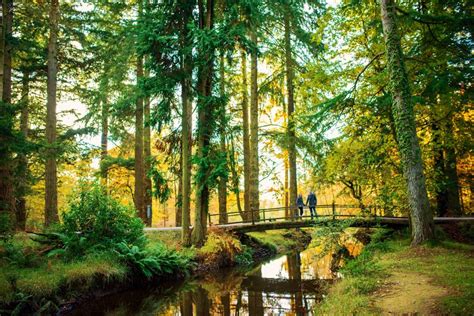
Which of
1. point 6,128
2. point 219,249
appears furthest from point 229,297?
point 6,128

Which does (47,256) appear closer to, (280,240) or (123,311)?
(123,311)

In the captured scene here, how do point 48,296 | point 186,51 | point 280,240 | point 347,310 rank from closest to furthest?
point 347,310 → point 48,296 → point 186,51 → point 280,240

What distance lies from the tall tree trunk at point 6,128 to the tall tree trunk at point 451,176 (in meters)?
13.5

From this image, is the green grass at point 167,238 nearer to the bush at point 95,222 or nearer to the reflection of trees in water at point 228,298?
the bush at point 95,222

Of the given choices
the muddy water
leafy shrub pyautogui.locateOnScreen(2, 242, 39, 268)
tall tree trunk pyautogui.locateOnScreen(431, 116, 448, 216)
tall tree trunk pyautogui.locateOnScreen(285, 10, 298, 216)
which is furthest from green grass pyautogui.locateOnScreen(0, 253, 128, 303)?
tall tree trunk pyautogui.locateOnScreen(431, 116, 448, 216)

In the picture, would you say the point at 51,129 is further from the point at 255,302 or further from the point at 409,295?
the point at 409,295

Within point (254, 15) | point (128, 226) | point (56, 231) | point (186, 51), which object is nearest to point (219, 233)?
point (128, 226)

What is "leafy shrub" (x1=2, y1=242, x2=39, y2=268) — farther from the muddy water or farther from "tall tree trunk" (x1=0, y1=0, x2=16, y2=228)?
the muddy water

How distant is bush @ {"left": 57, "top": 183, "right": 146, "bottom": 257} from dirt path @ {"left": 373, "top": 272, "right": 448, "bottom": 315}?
7.68m

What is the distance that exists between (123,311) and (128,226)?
11.6ft

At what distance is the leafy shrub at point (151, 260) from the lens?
10363 mm

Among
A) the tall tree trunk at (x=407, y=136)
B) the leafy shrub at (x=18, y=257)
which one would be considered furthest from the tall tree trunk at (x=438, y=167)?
the leafy shrub at (x=18, y=257)

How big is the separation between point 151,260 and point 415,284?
7.23 metres

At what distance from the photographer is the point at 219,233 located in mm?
14172
